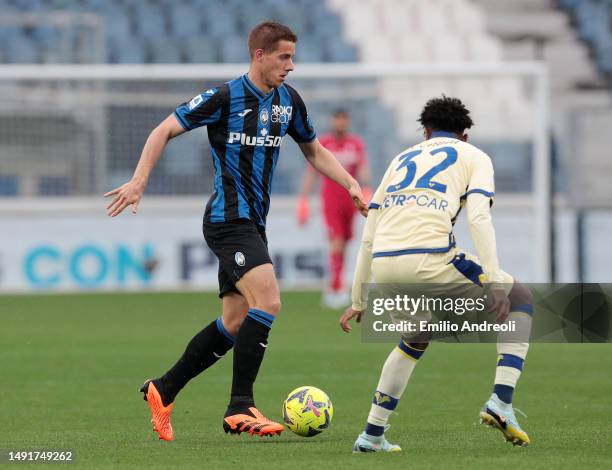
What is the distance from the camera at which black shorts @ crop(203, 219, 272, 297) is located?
629cm

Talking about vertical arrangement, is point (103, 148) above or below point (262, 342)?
above

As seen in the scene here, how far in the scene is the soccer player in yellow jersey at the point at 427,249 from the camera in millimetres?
5551

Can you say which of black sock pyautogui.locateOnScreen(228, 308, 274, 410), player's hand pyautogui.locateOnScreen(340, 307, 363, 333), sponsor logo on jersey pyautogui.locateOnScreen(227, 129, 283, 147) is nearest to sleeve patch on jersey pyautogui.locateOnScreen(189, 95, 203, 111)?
sponsor logo on jersey pyautogui.locateOnScreen(227, 129, 283, 147)

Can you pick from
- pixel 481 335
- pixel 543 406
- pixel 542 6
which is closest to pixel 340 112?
pixel 543 406

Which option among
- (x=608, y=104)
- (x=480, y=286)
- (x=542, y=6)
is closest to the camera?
(x=480, y=286)

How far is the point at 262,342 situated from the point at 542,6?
19.2 meters

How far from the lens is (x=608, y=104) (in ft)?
66.2

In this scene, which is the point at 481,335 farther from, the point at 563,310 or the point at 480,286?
the point at 563,310

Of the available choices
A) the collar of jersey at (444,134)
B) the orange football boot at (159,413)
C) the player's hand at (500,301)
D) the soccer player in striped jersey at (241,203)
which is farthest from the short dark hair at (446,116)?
the orange football boot at (159,413)

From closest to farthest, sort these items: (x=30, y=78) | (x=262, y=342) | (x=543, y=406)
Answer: (x=262, y=342) → (x=543, y=406) → (x=30, y=78)

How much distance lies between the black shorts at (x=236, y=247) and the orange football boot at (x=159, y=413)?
2.21 feet

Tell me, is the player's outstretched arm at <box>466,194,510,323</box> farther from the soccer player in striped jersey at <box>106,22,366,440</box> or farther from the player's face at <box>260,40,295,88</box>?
the player's face at <box>260,40,295,88</box>

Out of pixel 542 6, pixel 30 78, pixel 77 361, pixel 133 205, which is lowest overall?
pixel 77 361

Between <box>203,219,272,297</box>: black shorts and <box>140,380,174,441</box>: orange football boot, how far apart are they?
672 mm
